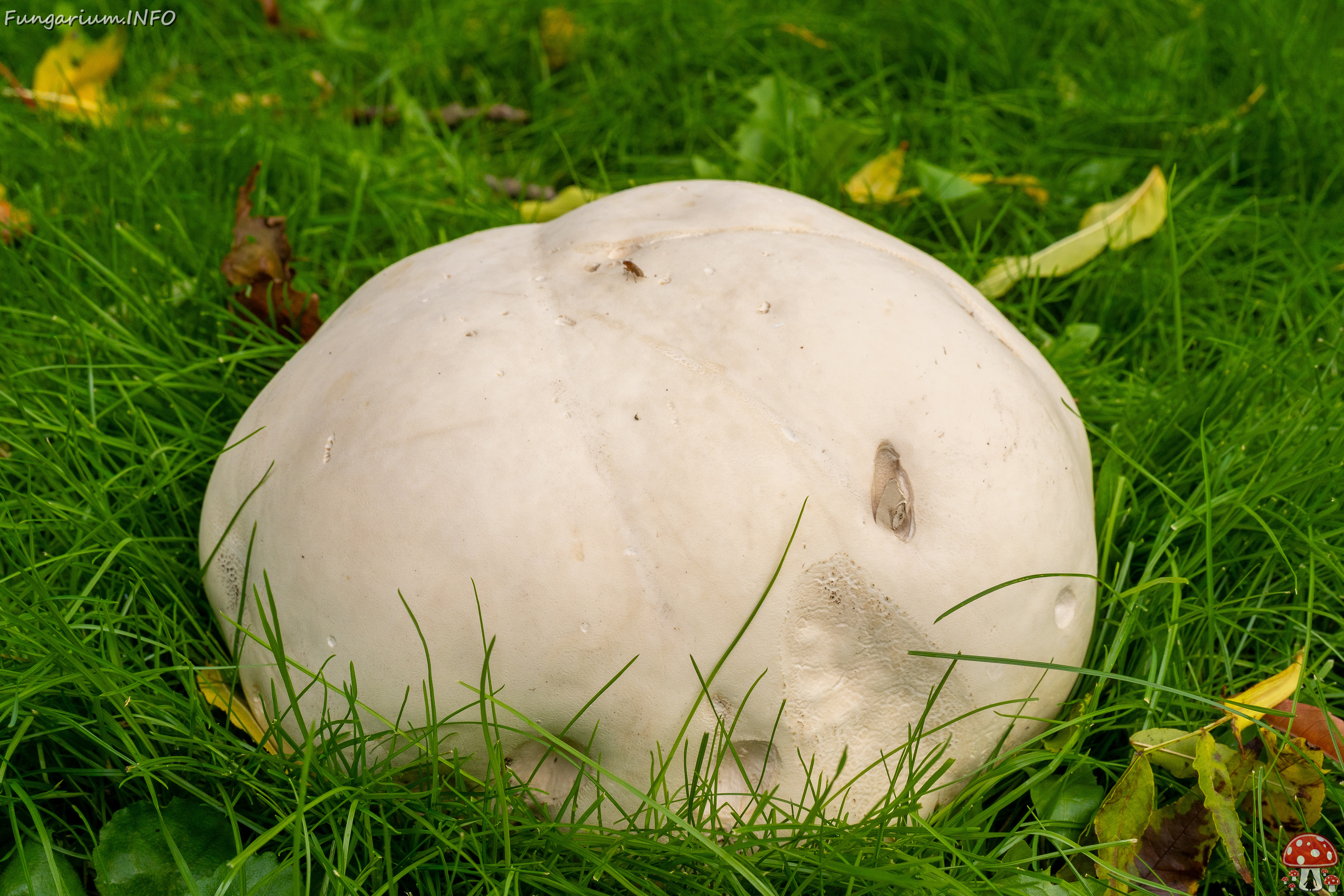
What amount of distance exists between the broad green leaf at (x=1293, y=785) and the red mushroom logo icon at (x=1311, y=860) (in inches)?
1.7

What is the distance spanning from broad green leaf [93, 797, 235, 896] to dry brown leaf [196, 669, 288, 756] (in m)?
0.13

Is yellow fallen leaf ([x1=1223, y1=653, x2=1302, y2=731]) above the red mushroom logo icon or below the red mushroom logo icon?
above

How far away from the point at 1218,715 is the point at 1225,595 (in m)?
0.33

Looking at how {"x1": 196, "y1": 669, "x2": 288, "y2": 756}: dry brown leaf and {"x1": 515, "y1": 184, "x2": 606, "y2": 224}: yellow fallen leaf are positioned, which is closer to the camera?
{"x1": 196, "y1": 669, "x2": 288, "y2": 756}: dry brown leaf

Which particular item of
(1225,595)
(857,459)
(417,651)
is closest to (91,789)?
(417,651)

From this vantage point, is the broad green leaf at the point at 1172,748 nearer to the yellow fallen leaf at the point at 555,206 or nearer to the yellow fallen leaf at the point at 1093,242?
the yellow fallen leaf at the point at 1093,242

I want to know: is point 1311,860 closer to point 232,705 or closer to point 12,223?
point 232,705

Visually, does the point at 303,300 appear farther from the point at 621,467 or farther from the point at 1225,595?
the point at 1225,595

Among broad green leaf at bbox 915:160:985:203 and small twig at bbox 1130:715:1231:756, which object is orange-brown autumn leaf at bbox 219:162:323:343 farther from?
small twig at bbox 1130:715:1231:756

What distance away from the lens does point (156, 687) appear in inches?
61.8

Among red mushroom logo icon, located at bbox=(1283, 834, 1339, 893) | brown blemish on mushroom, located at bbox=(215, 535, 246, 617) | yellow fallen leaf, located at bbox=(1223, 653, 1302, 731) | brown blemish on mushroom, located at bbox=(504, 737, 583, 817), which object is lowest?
red mushroom logo icon, located at bbox=(1283, 834, 1339, 893)

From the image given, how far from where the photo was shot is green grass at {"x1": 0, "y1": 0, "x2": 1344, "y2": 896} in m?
1.48

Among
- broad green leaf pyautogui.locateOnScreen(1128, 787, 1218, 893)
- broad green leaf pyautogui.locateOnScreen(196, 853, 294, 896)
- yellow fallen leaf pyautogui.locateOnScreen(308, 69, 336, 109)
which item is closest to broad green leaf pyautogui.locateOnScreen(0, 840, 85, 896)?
broad green leaf pyautogui.locateOnScreen(196, 853, 294, 896)

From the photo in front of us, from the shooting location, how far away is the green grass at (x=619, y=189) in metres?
1.48
